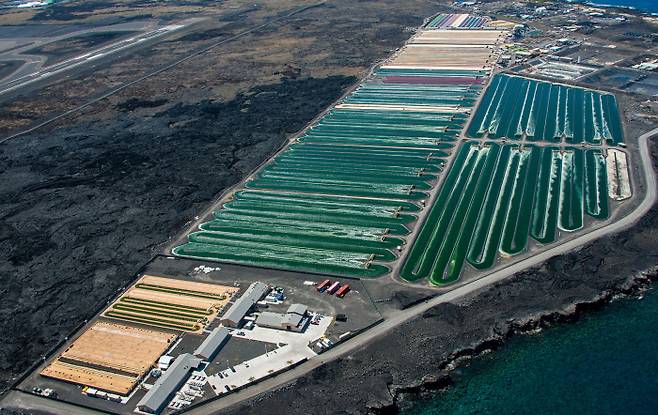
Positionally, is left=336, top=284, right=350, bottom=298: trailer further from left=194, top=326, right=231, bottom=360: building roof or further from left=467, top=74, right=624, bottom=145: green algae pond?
left=467, top=74, right=624, bottom=145: green algae pond

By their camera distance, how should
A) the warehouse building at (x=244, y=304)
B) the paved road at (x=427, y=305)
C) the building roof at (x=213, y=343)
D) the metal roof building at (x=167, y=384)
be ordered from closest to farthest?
the metal roof building at (x=167, y=384) < the paved road at (x=427, y=305) < the building roof at (x=213, y=343) < the warehouse building at (x=244, y=304)

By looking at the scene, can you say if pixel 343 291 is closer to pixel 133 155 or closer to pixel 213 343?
pixel 213 343

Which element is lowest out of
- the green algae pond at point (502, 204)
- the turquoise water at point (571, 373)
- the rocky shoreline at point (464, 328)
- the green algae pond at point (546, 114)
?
the turquoise water at point (571, 373)

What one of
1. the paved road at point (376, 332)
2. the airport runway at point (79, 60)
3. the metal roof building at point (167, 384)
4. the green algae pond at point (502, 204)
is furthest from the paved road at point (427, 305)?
the airport runway at point (79, 60)

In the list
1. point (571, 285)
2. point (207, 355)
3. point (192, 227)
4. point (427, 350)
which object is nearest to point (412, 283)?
point (427, 350)

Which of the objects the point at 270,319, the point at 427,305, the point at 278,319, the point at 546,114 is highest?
the point at 546,114

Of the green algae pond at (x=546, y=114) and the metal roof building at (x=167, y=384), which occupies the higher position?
the green algae pond at (x=546, y=114)

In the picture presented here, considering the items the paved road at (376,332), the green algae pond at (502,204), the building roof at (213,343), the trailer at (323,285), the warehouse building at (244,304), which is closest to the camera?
the paved road at (376,332)

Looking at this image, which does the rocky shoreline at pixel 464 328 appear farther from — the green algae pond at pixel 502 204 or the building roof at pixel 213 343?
the building roof at pixel 213 343

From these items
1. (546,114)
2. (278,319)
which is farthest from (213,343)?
(546,114)
